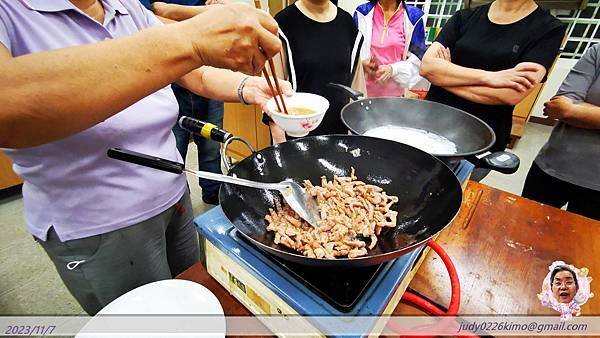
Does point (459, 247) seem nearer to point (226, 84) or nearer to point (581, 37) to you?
point (226, 84)

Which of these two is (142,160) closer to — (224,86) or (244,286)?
(244,286)

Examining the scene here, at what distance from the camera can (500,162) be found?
3.14 feet

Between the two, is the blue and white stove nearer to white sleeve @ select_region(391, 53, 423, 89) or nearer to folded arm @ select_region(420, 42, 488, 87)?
folded arm @ select_region(420, 42, 488, 87)

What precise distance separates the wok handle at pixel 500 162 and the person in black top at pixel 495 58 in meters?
0.65

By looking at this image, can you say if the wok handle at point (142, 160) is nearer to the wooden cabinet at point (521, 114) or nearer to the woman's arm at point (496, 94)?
the woman's arm at point (496, 94)

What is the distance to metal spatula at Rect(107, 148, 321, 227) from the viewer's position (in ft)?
2.22

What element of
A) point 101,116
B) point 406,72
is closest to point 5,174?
point 101,116

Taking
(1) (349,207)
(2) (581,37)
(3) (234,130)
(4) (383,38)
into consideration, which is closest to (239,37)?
(1) (349,207)

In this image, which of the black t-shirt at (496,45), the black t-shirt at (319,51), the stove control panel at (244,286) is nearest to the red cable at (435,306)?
the stove control panel at (244,286)

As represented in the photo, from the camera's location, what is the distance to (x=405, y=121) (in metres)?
1.35

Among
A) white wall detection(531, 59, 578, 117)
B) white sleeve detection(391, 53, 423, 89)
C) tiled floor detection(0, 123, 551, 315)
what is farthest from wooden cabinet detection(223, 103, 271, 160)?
white wall detection(531, 59, 578, 117)

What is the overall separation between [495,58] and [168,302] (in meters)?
1.83

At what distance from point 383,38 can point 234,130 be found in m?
1.65

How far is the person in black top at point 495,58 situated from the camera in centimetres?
146
